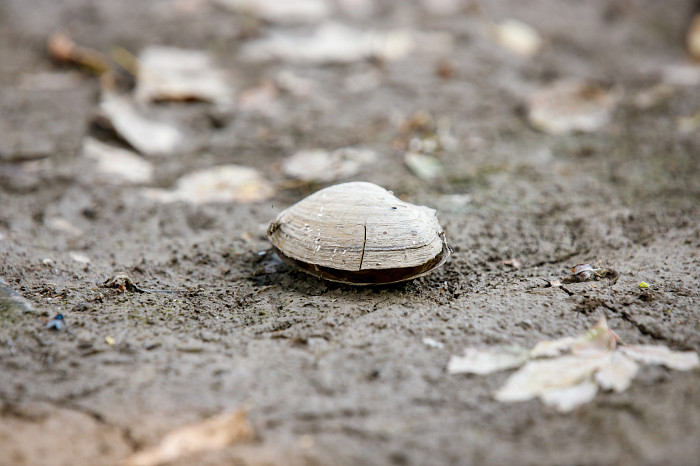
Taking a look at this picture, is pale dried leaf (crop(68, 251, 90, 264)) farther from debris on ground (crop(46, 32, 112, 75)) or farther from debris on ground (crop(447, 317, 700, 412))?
debris on ground (crop(46, 32, 112, 75))

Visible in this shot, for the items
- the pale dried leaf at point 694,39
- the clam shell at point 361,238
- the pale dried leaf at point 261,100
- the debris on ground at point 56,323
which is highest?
the pale dried leaf at point 694,39

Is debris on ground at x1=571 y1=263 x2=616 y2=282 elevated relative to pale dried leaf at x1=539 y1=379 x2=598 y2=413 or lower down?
elevated

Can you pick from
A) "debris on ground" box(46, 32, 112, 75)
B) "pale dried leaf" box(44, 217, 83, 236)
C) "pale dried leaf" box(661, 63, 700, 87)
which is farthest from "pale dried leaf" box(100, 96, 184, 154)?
"pale dried leaf" box(661, 63, 700, 87)

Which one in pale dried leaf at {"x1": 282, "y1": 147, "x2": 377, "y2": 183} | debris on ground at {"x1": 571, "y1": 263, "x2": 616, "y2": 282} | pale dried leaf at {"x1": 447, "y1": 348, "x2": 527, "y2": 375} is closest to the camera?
pale dried leaf at {"x1": 447, "y1": 348, "x2": 527, "y2": 375}

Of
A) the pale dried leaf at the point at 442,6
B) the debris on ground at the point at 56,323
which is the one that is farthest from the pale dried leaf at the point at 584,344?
the pale dried leaf at the point at 442,6

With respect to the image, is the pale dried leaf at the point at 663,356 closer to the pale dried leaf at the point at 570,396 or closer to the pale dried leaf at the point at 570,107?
the pale dried leaf at the point at 570,396

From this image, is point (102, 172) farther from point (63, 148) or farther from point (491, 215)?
point (491, 215)

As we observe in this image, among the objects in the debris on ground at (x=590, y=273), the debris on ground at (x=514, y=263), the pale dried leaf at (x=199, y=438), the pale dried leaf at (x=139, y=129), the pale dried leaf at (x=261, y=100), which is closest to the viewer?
the pale dried leaf at (x=199, y=438)
